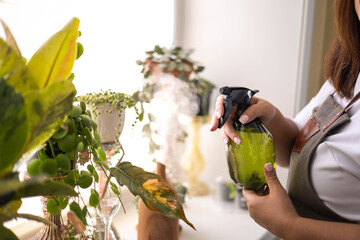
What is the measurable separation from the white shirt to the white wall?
773 mm

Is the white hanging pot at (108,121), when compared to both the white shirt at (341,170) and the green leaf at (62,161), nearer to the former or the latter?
the green leaf at (62,161)

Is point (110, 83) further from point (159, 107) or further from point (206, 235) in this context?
point (206, 235)

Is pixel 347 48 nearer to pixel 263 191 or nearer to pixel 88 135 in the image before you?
pixel 263 191

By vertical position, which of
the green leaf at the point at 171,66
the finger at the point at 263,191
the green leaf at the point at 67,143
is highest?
the green leaf at the point at 171,66

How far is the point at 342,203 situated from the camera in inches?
28.0

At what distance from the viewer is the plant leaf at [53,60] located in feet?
1.34

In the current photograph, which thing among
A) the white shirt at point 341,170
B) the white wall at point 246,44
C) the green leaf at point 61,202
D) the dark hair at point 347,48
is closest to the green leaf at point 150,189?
the green leaf at point 61,202

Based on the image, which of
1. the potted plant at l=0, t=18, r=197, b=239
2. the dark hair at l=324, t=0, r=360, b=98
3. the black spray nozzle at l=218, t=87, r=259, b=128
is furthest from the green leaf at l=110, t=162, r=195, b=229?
the dark hair at l=324, t=0, r=360, b=98

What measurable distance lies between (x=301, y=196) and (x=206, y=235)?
1.41 feet

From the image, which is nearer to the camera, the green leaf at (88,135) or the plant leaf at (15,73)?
the plant leaf at (15,73)

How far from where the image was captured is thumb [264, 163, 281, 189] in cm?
67

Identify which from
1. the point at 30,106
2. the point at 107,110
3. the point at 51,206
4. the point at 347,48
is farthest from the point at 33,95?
the point at 347,48

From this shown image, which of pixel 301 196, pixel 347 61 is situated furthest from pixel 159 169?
pixel 347 61

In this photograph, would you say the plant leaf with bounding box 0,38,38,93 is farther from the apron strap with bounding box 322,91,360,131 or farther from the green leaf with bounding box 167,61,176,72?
the green leaf with bounding box 167,61,176,72
